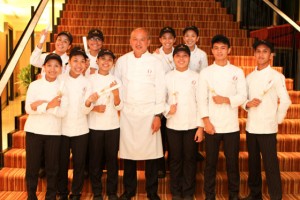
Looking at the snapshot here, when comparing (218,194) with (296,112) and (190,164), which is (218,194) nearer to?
(190,164)

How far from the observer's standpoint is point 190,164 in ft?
12.4

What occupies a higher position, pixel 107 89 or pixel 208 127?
pixel 107 89

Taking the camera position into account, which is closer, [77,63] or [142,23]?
[77,63]

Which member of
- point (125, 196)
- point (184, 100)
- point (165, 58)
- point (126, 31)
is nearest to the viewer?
point (184, 100)

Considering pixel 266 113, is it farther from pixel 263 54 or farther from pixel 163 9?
pixel 163 9

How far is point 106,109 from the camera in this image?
3.74 m

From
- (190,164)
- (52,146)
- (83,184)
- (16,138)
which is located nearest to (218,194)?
(190,164)

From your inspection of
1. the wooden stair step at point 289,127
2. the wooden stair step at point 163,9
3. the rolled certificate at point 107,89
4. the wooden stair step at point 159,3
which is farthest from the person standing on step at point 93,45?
the wooden stair step at point 159,3

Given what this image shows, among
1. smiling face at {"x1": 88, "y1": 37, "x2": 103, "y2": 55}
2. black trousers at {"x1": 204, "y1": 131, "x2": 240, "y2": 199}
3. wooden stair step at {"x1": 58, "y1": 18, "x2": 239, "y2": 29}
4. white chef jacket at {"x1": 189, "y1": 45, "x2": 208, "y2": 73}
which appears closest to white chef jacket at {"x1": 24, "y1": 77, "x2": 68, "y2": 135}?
smiling face at {"x1": 88, "y1": 37, "x2": 103, "y2": 55}

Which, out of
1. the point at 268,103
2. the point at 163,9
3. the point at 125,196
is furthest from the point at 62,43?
the point at 163,9

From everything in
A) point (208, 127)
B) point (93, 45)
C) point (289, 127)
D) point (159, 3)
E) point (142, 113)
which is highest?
point (159, 3)

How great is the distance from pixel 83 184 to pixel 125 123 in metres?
0.72

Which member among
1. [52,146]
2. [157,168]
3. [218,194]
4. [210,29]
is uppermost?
[210,29]

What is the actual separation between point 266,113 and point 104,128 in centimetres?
141
